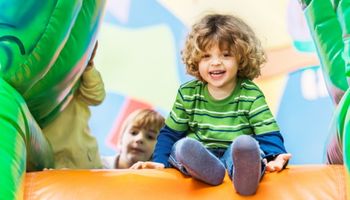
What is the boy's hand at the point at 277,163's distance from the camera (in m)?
1.20

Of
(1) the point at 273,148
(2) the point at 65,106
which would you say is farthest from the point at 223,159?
(2) the point at 65,106

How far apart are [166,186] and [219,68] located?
399mm

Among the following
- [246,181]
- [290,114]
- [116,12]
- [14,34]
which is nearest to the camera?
A: [246,181]

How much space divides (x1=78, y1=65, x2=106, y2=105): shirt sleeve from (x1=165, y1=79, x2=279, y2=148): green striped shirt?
532 mm

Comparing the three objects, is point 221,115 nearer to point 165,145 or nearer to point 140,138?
point 165,145

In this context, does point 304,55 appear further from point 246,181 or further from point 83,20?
point 246,181

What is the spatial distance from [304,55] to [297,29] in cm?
12

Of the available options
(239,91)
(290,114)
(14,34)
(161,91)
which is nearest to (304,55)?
(290,114)

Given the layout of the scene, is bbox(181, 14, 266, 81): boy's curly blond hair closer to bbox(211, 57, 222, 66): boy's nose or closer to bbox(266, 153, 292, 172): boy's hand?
bbox(211, 57, 222, 66): boy's nose

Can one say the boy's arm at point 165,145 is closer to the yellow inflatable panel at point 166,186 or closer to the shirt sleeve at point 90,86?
the yellow inflatable panel at point 166,186

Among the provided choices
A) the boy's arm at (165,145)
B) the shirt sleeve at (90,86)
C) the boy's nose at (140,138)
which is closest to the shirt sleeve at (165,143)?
the boy's arm at (165,145)

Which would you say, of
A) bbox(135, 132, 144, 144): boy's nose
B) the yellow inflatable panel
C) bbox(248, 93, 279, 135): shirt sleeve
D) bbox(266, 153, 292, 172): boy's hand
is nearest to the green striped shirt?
bbox(248, 93, 279, 135): shirt sleeve

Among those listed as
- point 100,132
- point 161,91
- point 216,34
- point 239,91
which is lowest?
point 100,132

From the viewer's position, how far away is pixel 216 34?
1.45 metres
